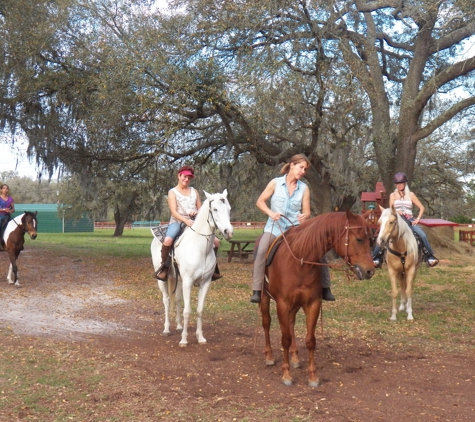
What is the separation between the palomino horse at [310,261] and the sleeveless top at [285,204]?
278 millimetres

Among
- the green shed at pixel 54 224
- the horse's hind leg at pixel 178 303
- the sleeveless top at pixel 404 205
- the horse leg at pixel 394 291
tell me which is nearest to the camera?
the horse's hind leg at pixel 178 303

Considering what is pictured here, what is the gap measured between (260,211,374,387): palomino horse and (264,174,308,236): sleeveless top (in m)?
0.28

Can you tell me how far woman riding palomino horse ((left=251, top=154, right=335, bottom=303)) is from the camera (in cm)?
525

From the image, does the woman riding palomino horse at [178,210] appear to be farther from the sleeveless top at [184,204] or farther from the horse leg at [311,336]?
the horse leg at [311,336]

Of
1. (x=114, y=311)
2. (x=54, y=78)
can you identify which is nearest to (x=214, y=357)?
(x=114, y=311)

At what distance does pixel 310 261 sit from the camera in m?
4.83

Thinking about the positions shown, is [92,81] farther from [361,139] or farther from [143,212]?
[143,212]

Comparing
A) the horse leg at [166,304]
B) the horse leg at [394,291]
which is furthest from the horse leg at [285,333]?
the horse leg at [394,291]

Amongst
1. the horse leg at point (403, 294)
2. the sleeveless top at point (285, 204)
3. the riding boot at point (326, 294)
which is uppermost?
the sleeveless top at point (285, 204)

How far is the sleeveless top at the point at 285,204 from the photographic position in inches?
211

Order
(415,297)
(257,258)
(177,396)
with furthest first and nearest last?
(415,297), (257,258), (177,396)

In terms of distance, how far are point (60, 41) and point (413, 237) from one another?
36.2 feet

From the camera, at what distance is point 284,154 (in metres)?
15.6

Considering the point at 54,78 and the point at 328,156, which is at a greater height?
the point at 54,78
